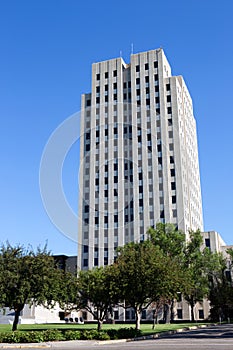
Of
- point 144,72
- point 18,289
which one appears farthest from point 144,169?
point 18,289

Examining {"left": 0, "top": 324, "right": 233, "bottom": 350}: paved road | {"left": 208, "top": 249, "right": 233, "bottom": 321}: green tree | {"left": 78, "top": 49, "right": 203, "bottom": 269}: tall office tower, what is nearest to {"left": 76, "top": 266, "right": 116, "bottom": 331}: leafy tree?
{"left": 0, "top": 324, "right": 233, "bottom": 350}: paved road

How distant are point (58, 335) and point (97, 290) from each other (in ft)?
47.4

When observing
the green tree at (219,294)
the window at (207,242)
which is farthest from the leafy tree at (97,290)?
the window at (207,242)

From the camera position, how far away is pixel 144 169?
97250 millimetres

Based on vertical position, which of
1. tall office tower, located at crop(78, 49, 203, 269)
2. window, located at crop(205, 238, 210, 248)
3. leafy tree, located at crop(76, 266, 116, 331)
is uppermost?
tall office tower, located at crop(78, 49, 203, 269)

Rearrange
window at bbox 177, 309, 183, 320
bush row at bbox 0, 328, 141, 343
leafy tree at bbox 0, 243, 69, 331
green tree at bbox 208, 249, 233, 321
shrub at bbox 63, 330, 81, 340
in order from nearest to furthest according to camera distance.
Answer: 1. bush row at bbox 0, 328, 141, 343
2. shrub at bbox 63, 330, 81, 340
3. leafy tree at bbox 0, 243, 69, 331
4. green tree at bbox 208, 249, 233, 321
5. window at bbox 177, 309, 183, 320

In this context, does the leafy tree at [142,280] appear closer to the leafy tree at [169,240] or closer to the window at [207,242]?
the leafy tree at [169,240]

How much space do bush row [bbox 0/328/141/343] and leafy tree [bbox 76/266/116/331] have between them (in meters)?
6.94

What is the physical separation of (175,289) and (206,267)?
1443 inches

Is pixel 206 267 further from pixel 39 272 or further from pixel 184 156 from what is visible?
pixel 39 272

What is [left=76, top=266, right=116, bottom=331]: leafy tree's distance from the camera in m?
41.2

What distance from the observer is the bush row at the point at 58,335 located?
27578 mm

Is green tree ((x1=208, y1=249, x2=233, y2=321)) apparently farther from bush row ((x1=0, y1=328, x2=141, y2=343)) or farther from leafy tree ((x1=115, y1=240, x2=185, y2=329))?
bush row ((x1=0, y1=328, x2=141, y2=343))

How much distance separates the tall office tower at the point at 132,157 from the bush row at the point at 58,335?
5972 centimetres
